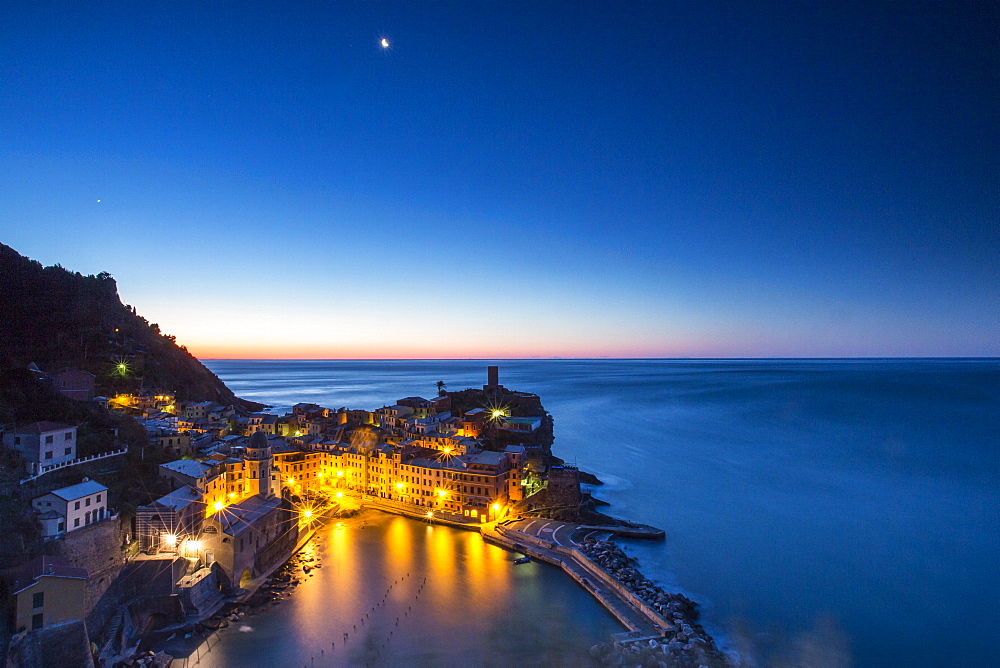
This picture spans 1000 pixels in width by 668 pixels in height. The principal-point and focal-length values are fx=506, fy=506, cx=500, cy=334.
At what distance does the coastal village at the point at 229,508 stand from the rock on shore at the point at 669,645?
8cm

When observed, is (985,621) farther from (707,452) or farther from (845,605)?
(707,452)

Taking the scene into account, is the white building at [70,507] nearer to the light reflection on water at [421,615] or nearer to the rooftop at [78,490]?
the rooftop at [78,490]

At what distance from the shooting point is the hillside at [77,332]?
3125cm

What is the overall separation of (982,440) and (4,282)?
83829 mm

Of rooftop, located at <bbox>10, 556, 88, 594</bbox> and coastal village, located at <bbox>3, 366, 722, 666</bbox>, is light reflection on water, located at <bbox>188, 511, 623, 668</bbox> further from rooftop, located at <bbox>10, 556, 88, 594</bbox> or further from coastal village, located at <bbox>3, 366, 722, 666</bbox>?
rooftop, located at <bbox>10, 556, 88, 594</bbox>

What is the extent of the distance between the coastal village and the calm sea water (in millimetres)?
4165

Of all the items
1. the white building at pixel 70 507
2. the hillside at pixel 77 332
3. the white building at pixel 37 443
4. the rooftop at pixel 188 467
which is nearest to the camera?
the white building at pixel 70 507

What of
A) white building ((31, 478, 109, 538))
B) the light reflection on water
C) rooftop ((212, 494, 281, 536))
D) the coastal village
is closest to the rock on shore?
the coastal village

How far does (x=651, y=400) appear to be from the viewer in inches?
3578

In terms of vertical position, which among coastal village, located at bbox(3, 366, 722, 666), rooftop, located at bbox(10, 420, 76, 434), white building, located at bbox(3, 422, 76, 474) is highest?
rooftop, located at bbox(10, 420, 76, 434)

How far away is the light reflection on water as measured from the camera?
16484mm

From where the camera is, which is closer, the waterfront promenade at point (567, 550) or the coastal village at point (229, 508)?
the coastal village at point (229, 508)

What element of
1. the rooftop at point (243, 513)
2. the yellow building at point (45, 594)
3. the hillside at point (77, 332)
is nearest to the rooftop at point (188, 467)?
the rooftop at point (243, 513)

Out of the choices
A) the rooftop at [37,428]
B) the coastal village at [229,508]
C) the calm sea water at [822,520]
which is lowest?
the calm sea water at [822,520]
